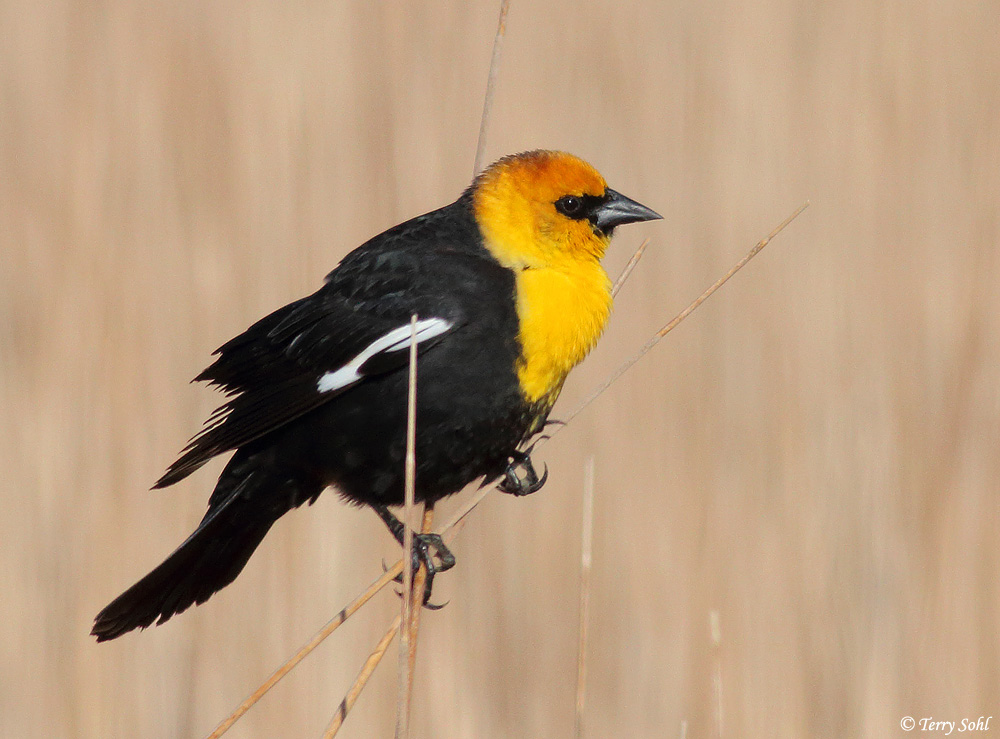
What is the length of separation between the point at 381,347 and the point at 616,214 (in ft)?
1.96

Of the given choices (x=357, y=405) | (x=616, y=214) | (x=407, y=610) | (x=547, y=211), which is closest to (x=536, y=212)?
(x=547, y=211)

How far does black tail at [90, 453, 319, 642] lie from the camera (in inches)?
92.7

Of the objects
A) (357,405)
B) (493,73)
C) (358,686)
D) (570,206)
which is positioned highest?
(493,73)

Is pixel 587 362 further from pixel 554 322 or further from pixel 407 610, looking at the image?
pixel 407 610

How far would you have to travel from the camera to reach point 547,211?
254 centimetres

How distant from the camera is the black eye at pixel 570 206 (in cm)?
254

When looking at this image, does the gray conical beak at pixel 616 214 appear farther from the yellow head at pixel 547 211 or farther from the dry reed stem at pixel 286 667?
the dry reed stem at pixel 286 667

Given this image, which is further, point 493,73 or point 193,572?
point 193,572

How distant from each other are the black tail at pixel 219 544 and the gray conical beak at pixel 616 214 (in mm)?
834

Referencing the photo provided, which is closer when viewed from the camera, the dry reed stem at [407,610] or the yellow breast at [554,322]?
the dry reed stem at [407,610]

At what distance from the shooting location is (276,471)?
243cm

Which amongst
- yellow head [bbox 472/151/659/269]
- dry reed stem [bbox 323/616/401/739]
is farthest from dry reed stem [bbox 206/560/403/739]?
yellow head [bbox 472/151/659/269]

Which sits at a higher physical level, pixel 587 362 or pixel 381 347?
pixel 381 347

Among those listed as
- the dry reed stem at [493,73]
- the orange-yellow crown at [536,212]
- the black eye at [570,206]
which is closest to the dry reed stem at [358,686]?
the dry reed stem at [493,73]
